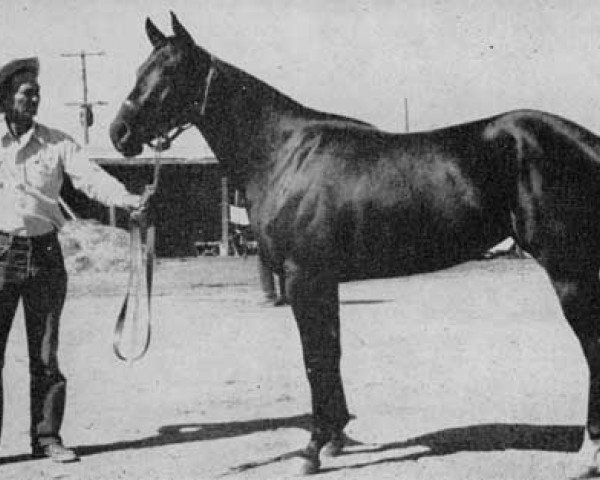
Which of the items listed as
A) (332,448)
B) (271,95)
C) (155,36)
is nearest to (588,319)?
(332,448)

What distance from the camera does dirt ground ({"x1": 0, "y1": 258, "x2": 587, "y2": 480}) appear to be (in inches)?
190

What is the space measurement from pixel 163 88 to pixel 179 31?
0.34 m

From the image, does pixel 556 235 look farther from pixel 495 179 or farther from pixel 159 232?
pixel 159 232

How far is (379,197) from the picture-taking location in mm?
4766

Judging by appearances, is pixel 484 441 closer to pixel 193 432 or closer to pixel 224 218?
pixel 193 432

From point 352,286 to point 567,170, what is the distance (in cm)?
1159

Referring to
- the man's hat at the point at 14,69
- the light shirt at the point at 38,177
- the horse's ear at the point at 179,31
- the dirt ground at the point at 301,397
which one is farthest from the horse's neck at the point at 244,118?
the dirt ground at the point at 301,397

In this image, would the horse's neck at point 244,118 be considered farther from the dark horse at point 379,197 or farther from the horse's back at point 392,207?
the horse's back at point 392,207

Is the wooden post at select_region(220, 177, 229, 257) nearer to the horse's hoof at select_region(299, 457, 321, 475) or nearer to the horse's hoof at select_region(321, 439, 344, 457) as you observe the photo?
the horse's hoof at select_region(321, 439, 344, 457)

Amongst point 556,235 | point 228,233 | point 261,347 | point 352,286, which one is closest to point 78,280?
point 352,286

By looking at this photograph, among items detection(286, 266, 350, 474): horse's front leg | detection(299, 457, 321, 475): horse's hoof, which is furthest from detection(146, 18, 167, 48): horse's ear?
detection(299, 457, 321, 475): horse's hoof

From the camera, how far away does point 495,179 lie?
4730mm

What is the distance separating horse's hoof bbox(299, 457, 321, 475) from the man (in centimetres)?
134

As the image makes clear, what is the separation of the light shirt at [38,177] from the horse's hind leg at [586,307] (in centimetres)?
260
